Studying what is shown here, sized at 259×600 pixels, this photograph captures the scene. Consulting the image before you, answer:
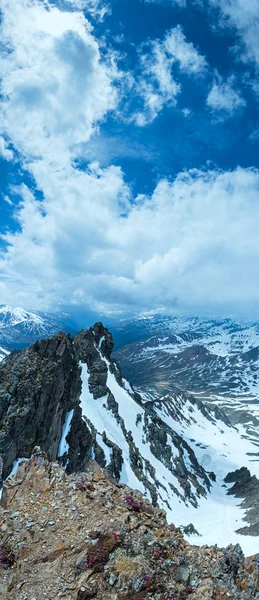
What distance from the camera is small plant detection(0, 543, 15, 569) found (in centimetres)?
1313

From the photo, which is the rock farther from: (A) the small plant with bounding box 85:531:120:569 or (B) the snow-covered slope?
(B) the snow-covered slope

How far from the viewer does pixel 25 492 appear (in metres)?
17.1

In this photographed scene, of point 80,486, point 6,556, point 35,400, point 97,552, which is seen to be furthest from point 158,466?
point 6,556

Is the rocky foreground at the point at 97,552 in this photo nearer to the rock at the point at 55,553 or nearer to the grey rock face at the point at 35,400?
the rock at the point at 55,553

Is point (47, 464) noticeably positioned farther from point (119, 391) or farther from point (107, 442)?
point (119, 391)

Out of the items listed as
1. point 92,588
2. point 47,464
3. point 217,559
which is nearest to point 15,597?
point 92,588

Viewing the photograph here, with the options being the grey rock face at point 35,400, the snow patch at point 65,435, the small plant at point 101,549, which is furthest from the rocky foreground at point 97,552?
the snow patch at point 65,435

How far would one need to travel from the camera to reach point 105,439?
73.8 m

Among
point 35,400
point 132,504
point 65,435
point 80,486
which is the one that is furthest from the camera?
point 65,435

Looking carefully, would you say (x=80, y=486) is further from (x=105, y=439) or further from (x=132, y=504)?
(x=105, y=439)

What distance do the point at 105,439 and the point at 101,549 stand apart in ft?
212

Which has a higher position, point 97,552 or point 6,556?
point 97,552

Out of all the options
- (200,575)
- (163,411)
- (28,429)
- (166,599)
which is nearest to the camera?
(166,599)

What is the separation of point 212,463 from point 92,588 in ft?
616
